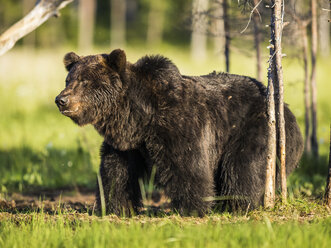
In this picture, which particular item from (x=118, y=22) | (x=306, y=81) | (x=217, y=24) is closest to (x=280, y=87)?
(x=306, y=81)

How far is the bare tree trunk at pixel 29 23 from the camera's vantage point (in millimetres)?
5648

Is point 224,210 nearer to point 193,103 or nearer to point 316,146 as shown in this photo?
point 193,103

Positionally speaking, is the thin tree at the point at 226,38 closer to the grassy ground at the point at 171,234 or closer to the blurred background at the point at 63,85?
the blurred background at the point at 63,85

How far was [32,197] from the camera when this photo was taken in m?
6.51

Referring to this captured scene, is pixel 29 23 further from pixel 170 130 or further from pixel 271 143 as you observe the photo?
pixel 271 143

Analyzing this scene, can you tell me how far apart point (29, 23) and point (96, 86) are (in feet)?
6.40

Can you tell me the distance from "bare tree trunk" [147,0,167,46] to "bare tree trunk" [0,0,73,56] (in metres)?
35.5

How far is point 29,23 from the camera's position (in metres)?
5.79

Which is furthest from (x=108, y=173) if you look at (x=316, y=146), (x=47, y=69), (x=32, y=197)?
(x=47, y=69)

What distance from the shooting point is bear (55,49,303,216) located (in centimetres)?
442

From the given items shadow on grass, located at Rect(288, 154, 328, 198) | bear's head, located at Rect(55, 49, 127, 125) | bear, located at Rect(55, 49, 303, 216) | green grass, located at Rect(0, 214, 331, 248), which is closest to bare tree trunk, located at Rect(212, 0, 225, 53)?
bear, located at Rect(55, 49, 303, 216)

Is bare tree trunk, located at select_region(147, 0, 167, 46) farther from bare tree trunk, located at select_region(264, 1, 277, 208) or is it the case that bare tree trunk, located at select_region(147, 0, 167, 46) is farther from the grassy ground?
the grassy ground

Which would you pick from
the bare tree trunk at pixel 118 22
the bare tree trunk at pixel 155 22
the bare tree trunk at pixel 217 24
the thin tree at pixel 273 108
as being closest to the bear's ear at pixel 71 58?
the thin tree at pixel 273 108

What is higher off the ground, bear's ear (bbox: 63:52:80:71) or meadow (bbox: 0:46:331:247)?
bear's ear (bbox: 63:52:80:71)
